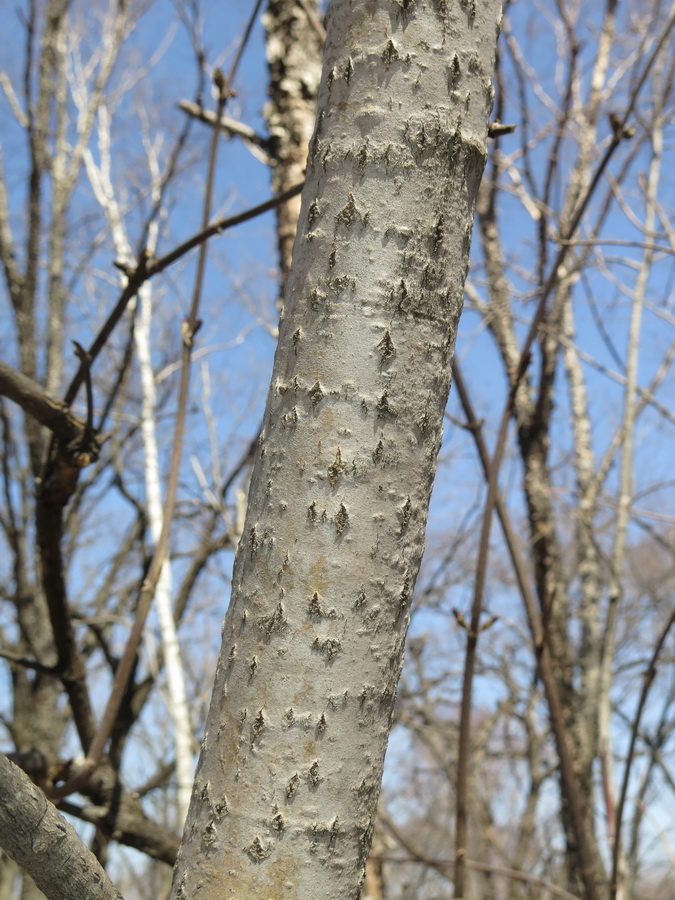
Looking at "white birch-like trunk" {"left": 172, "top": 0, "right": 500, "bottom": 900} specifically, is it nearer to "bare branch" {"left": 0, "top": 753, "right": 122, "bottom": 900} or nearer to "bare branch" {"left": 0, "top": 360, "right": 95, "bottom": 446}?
"bare branch" {"left": 0, "top": 753, "right": 122, "bottom": 900}

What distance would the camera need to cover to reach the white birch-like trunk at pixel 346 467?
677 mm

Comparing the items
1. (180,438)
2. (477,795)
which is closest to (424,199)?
(180,438)

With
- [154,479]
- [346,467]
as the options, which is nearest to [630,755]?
[346,467]

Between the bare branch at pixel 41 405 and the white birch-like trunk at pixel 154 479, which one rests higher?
the white birch-like trunk at pixel 154 479

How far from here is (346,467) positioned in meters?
0.70

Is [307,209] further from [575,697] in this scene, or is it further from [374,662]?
[575,697]

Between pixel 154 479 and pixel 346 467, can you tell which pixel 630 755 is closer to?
pixel 346 467

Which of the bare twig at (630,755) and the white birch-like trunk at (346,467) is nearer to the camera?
the white birch-like trunk at (346,467)

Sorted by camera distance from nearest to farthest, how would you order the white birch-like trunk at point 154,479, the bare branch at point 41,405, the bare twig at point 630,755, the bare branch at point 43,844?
the bare branch at point 43,844 < the bare branch at point 41,405 < the bare twig at point 630,755 < the white birch-like trunk at point 154,479

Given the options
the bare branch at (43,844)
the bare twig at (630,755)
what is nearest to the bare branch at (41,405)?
the bare branch at (43,844)

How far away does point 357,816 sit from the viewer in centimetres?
70

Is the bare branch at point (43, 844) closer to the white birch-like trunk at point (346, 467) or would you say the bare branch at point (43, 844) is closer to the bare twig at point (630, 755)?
the white birch-like trunk at point (346, 467)

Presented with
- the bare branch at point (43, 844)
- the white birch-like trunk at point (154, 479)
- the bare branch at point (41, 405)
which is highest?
the white birch-like trunk at point (154, 479)

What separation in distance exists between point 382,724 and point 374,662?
0.06 meters
